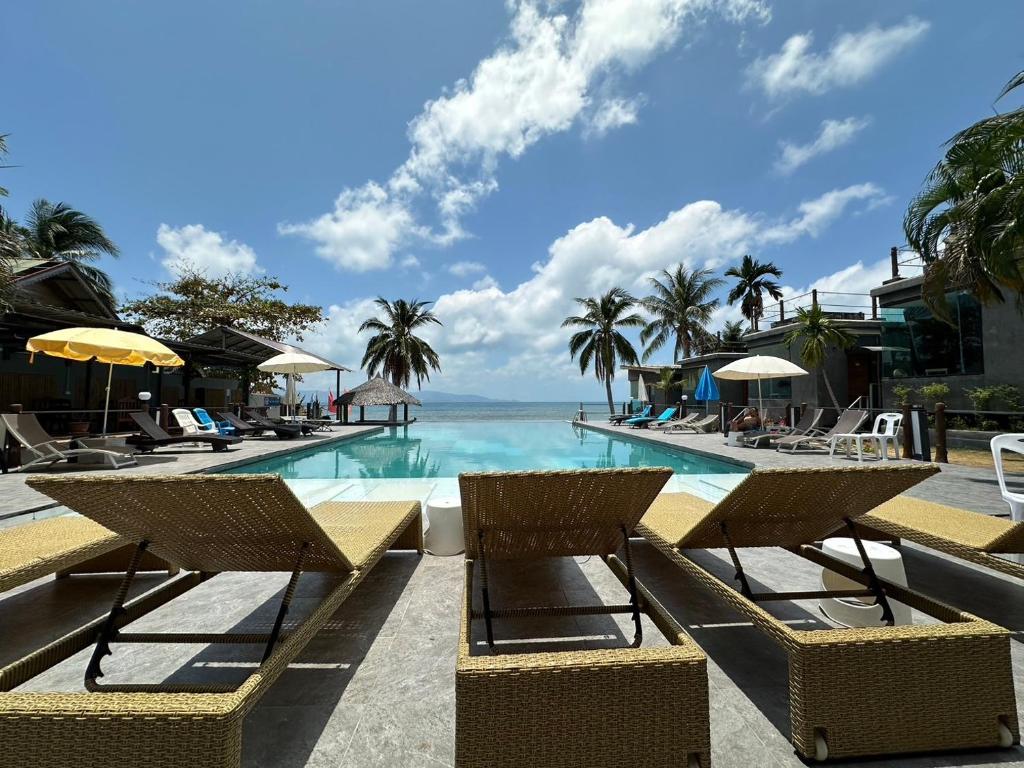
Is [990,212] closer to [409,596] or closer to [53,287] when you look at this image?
[409,596]

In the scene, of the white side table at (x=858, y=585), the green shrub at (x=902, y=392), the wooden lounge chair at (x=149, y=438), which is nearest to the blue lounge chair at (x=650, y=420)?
the green shrub at (x=902, y=392)

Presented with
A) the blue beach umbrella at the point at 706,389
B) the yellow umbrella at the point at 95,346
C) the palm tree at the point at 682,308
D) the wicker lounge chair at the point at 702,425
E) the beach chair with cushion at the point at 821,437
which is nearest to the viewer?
the yellow umbrella at the point at 95,346

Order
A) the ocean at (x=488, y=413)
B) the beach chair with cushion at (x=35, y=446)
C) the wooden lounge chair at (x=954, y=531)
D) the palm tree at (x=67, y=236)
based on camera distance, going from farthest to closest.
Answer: the ocean at (x=488, y=413) → the palm tree at (x=67, y=236) → the beach chair with cushion at (x=35, y=446) → the wooden lounge chair at (x=954, y=531)

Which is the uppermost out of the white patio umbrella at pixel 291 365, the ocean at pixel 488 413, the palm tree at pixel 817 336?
the palm tree at pixel 817 336

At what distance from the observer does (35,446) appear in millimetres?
7172

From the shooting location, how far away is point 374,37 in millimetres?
11086

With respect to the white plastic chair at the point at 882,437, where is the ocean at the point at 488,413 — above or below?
below

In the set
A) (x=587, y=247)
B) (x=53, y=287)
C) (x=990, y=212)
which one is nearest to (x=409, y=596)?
(x=990, y=212)

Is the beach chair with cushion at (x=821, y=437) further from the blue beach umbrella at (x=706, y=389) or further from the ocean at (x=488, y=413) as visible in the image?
the ocean at (x=488, y=413)

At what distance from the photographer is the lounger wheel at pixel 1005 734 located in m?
1.42

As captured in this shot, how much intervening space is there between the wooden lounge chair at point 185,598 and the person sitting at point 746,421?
14.5 m

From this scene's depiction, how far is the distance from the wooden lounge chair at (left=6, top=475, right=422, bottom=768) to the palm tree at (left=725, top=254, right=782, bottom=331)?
104ft

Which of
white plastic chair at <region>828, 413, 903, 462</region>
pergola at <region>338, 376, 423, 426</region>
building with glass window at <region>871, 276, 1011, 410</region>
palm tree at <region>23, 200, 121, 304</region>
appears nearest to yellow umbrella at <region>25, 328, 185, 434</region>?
white plastic chair at <region>828, 413, 903, 462</region>

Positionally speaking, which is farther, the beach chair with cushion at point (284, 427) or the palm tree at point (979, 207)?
the beach chair with cushion at point (284, 427)
